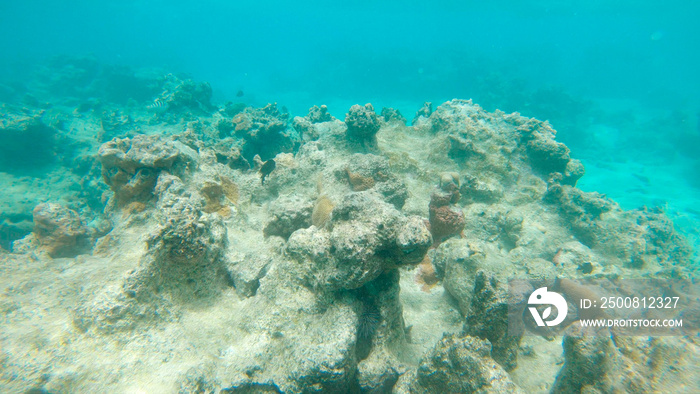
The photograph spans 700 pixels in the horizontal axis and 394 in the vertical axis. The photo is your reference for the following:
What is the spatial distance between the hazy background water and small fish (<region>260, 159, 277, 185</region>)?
20.6 meters

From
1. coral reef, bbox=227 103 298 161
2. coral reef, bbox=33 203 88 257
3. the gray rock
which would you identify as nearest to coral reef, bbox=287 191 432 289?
the gray rock

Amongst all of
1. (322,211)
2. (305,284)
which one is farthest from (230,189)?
(305,284)

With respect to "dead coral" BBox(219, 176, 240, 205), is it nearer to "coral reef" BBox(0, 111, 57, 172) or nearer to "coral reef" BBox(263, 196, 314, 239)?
"coral reef" BBox(263, 196, 314, 239)

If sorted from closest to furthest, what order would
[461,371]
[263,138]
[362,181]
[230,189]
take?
[461,371] → [362,181] → [230,189] → [263,138]

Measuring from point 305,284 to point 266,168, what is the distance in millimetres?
3979

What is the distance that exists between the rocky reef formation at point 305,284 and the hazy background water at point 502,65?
1741cm

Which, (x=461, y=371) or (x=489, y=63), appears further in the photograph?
(x=489, y=63)

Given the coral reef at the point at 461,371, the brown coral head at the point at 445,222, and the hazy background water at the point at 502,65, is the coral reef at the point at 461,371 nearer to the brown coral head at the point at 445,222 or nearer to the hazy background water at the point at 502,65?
the brown coral head at the point at 445,222

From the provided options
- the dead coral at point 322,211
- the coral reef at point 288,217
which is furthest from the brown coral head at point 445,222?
the coral reef at point 288,217

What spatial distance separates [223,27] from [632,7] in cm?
14161

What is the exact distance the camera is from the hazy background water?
80.4 feet

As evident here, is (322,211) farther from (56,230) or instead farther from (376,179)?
(56,230)

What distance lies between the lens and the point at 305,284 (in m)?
3.44

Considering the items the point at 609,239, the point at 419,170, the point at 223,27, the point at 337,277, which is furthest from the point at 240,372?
the point at 223,27
